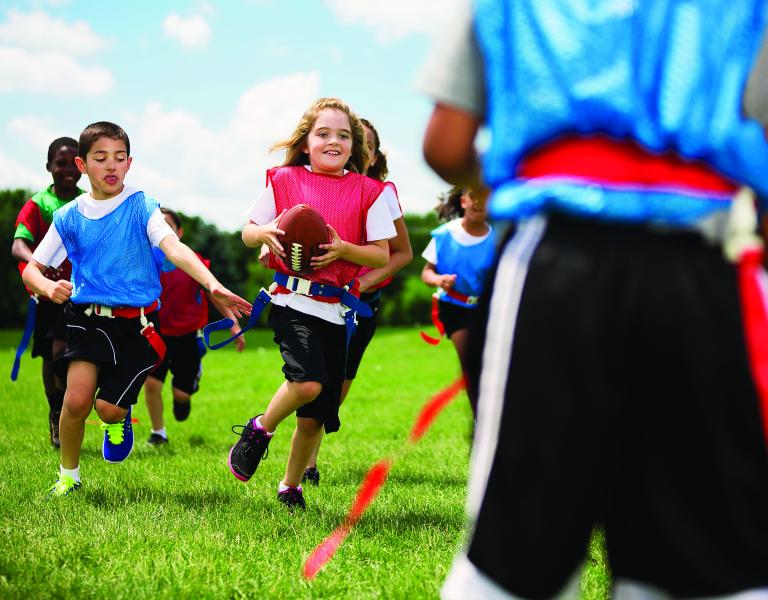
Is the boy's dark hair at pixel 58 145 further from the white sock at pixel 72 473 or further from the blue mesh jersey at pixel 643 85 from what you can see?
the blue mesh jersey at pixel 643 85

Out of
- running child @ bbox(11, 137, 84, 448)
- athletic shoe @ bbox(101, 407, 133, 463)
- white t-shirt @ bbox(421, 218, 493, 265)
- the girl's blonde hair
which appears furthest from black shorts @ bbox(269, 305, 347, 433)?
running child @ bbox(11, 137, 84, 448)

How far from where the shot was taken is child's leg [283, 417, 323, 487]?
4.85 metres

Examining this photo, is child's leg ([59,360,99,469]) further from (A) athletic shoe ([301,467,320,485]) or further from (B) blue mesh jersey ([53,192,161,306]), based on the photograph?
(A) athletic shoe ([301,467,320,485])

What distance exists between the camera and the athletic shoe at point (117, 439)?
5562 millimetres

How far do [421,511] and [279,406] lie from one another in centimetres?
100

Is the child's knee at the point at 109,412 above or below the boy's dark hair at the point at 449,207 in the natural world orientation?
below

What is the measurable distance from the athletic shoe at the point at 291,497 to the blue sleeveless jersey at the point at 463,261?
7.90 feet

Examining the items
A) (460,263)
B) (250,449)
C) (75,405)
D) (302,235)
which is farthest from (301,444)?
(460,263)

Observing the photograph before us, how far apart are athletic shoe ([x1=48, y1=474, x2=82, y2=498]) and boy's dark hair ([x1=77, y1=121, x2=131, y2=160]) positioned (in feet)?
6.54

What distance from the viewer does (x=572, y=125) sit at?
5.85 feet

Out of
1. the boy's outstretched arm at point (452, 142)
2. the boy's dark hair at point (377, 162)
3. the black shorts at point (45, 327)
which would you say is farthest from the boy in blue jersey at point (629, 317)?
the black shorts at point (45, 327)

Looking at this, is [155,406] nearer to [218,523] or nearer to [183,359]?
[183,359]

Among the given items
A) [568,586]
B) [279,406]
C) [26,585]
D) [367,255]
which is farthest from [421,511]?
[568,586]

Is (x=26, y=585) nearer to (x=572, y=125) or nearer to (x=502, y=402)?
(x=502, y=402)
